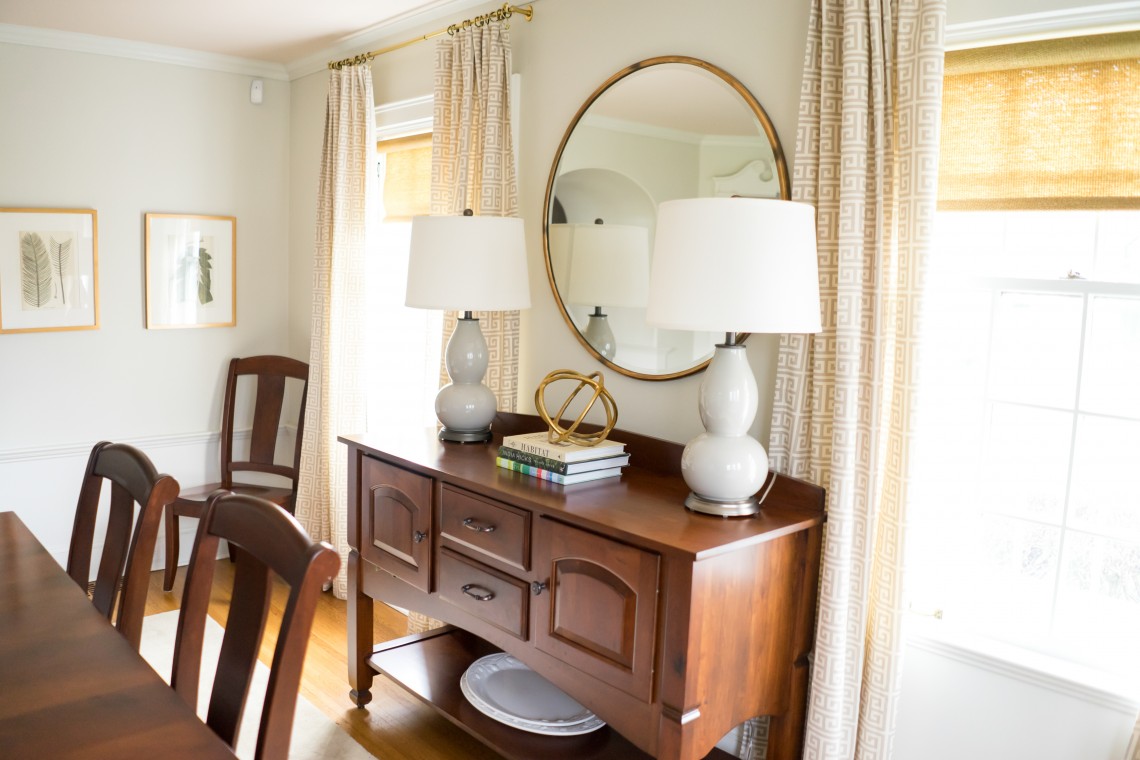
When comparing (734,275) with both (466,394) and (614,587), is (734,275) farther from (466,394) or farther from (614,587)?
(466,394)

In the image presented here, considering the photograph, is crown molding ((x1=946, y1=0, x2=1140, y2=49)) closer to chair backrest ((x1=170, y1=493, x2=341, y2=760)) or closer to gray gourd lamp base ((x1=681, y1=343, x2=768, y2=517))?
gray gourd lamp base ((x1=681, y1=343, x2=768, y2=517))

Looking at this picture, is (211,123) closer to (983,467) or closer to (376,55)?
(376,55)

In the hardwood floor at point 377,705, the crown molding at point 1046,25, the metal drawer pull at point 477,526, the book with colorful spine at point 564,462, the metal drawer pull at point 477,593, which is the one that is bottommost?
the hardwood floor at point 377,705

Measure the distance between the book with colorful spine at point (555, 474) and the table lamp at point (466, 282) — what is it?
0.36 meters

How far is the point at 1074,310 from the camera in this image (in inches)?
77.1

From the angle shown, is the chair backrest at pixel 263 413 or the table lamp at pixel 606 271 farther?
the chair backrest at pixel 263 413

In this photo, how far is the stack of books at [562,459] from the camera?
90.7 inches

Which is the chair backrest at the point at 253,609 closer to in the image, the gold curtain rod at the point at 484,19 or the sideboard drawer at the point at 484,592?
the sideboard drawer at the point at 484,592

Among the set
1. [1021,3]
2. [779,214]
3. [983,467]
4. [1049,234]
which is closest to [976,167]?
[1049,234]

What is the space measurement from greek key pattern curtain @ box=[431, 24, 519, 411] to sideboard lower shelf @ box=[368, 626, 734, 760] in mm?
830

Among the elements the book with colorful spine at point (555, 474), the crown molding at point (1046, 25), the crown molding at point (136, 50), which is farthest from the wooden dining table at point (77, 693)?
the crown molding at point (136, 50)

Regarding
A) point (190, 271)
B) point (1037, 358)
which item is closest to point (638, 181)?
point (1037, 358)

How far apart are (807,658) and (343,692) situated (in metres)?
1.73

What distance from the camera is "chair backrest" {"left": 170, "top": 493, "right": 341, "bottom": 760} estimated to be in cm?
134
